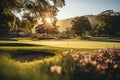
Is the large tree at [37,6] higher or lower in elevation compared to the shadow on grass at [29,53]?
higher

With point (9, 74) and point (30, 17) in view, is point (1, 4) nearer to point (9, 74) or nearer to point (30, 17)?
point (30, 17)

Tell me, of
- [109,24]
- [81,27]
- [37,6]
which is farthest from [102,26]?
[37,6]

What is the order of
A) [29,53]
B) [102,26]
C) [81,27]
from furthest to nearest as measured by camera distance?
[81,27] < [102,26] < [29,53]

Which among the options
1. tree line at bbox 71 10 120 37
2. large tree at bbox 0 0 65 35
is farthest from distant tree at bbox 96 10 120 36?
large tree at bbox 0 0 65 35

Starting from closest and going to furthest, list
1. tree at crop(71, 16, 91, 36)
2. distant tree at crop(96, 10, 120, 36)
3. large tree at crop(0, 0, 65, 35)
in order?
1. large tree at crop(0, 0, 65, 35)
2. distant tree at crop(96, 10, 120, 36)
3. tree at crop(71, 16, 91, 36)

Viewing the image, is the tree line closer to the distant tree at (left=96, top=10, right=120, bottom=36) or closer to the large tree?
the distant tree at (left=96, top=10, right=120, bottom=36)

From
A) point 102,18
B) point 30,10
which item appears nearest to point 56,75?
point 30,10

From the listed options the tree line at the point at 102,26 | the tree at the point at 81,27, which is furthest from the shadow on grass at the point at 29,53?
the tree at the point at 81,27

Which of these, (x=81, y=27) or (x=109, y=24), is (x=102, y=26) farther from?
(x=81, y=27)

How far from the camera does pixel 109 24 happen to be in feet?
456

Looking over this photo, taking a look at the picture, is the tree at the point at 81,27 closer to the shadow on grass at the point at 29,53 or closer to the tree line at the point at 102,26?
the tree line at the point at 102,26

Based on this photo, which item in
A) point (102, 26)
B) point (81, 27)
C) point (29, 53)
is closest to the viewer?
point (29, 53)

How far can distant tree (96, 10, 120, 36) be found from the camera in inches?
5241

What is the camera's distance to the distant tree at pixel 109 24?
133125 millimetres
